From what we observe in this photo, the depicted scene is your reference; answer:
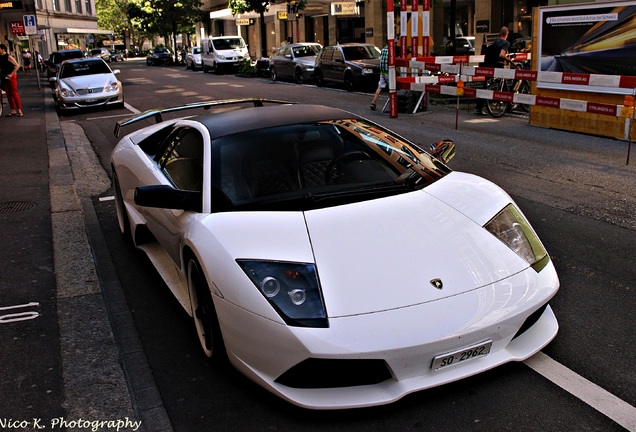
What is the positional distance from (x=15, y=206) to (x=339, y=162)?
5.26 meters

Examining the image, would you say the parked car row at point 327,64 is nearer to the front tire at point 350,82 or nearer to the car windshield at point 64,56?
the front tire at point 350,82

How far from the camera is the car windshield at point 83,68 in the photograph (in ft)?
69.0

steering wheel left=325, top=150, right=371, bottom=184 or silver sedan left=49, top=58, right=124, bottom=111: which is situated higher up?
steering wheel left=325, top=150, right=371, bottom=184

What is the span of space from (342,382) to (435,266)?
735 millimetres

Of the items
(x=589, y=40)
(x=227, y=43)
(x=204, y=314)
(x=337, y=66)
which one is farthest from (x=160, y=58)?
(x=204, y=314)

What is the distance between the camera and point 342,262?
3398 mm

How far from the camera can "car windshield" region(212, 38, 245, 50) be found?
41094 mm

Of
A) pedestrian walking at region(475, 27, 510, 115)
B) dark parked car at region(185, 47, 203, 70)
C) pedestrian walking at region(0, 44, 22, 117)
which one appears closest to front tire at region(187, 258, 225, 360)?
pedestrian walking at region(475, 27, 510, 115)

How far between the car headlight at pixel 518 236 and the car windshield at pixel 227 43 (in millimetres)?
38767

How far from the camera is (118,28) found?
4943 inches

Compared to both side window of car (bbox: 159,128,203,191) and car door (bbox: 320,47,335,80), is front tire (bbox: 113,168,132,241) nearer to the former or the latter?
side window of car (bbox: 159,128,203,191)

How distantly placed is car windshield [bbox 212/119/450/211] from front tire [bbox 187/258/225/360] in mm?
421

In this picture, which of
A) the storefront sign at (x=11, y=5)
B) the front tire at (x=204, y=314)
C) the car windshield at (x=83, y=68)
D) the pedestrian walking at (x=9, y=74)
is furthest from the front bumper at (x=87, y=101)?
the storefront sign at (x=11, y=5)

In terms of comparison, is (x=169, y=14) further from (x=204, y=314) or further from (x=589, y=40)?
(x=204, y=314)
